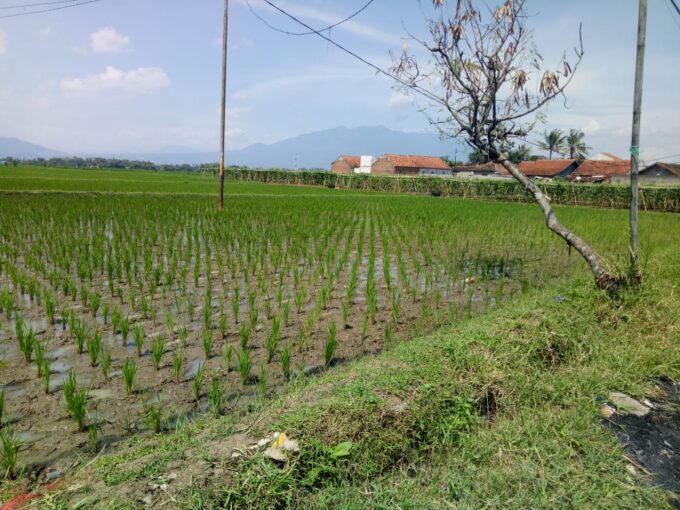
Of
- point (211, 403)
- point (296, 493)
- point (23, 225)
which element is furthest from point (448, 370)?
point (23, 225)

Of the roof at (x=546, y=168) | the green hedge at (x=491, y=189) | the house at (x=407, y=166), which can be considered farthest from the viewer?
the house at (x=407, y=166)

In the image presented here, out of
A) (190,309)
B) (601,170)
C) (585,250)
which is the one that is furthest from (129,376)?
(601,170)

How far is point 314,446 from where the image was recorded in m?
2.44

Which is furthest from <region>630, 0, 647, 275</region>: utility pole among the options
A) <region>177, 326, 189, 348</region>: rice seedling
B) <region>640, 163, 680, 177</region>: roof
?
<region>640, 163, 680, 177</region>: roof

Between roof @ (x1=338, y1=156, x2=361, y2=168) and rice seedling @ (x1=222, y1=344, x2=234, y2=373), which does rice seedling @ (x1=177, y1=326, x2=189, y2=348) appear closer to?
rice seedling @ (x1=222, y1=344, x2=234, y2=373)

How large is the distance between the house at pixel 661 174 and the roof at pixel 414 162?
26634 mm

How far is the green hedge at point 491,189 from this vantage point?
79.3 ft

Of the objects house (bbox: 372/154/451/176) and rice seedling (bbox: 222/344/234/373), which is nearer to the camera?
rice seedling (bbox: 222/344/234/373)

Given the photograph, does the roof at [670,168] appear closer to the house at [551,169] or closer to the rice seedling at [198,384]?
the house at [551,169]

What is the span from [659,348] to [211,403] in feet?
12.7

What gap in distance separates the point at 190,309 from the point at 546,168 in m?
52.9

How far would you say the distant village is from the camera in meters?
37.6

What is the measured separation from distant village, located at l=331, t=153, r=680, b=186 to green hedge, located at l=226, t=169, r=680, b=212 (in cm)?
311

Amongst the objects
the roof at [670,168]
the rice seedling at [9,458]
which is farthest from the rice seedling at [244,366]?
the roof at [670,168]
